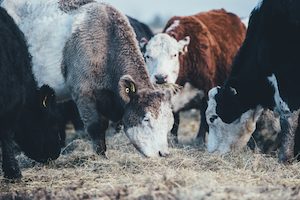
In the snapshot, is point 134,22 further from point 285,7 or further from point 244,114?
point 285,7

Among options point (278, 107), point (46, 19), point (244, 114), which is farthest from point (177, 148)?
point (46, 19)

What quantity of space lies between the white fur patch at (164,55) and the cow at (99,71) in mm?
2139

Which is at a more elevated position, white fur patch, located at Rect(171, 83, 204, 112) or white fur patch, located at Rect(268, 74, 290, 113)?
white fur patch, located at Rect(268, 74, 290, 113)

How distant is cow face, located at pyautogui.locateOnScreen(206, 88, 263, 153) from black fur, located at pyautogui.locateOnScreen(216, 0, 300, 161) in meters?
0.09

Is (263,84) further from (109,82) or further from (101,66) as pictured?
(101,66)

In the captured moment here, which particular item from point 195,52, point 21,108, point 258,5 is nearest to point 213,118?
point 258,5

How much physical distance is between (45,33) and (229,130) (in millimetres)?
2998

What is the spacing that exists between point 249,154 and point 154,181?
9.53ft

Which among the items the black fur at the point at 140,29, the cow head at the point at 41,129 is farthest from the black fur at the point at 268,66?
the black fur at the point at 140,29

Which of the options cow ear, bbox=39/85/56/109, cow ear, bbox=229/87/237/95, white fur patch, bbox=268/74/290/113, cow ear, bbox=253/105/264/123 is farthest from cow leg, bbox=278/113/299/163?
cow ear, bbox=39/85/56/109

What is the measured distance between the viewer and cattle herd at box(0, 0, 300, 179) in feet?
27.6

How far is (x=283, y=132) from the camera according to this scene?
923 centimetres

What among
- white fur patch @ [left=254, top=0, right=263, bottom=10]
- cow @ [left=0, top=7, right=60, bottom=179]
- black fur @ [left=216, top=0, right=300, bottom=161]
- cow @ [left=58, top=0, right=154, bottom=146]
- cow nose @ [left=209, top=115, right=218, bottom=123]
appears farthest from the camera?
cow nose @ [left=209, top=115, right=218, bottom=123]

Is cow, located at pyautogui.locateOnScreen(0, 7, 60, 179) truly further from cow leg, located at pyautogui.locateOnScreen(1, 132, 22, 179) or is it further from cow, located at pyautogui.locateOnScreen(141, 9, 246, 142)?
cow, located at pyautogui.locateOnScreen(141, 9, 246, 142)
